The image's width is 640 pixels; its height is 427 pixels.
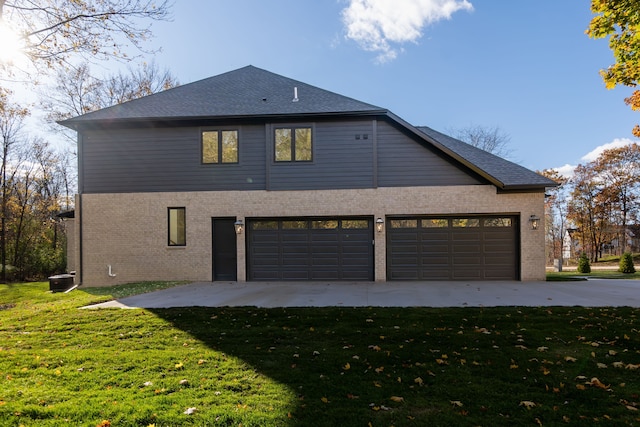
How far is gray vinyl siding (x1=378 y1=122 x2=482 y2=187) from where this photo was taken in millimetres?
12781

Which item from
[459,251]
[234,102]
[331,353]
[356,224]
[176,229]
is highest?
[234,102]

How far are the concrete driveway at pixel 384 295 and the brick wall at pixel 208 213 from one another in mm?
1409

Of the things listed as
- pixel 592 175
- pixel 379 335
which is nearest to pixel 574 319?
pixel 379 335

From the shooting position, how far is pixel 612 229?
33.8 m

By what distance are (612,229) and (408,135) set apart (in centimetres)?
3223

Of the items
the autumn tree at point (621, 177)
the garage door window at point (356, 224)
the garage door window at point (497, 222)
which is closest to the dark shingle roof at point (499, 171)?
the garage door window at point (497, 222)

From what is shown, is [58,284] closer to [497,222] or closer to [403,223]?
[403,223]

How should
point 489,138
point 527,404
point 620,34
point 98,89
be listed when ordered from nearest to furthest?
point 527,404
point 620,34
point 98,89
point 489,138

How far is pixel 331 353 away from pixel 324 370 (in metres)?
0.60

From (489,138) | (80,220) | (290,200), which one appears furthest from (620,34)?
(489,138)

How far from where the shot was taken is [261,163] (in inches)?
518

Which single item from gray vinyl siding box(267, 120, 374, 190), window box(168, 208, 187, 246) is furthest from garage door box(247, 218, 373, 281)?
window box(168, 208, 187, 246)

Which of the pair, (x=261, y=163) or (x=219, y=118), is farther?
(x=261, y=163)

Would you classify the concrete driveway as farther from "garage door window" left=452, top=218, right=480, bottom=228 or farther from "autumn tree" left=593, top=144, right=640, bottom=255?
"autumn tree" left=593, top=144, right=640, bottom=255
